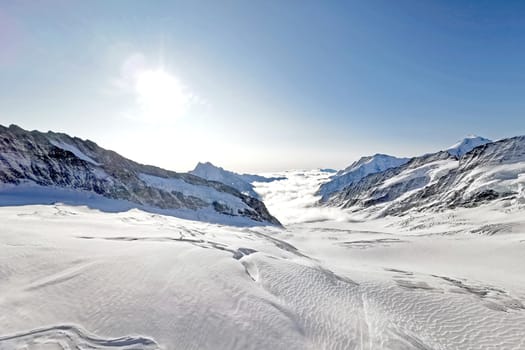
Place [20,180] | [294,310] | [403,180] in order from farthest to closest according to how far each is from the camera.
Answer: [403,180] < [20,180] < [294,310]

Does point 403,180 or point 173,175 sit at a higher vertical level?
point 403,180

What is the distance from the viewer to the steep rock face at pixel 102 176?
52.1 metres

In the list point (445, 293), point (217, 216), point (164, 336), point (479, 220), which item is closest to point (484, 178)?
point (479, 220)

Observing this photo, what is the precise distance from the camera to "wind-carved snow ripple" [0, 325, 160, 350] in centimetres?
666

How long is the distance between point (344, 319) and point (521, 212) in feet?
238

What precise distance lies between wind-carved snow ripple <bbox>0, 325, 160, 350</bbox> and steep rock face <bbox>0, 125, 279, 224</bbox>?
55.0 m

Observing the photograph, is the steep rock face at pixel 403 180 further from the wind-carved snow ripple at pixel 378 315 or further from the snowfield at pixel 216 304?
the wind-carved snow ripple at pixel 378 315

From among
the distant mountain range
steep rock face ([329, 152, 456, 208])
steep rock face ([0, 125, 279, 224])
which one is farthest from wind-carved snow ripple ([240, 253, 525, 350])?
steep rock face ([329, 152, 456, 208])

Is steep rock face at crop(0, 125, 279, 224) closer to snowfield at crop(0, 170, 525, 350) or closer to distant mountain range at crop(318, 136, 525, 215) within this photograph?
snowfield at crop(0, 170, 525, 350)

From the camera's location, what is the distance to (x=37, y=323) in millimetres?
7477

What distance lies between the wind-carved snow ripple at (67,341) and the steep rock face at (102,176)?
55013 mm

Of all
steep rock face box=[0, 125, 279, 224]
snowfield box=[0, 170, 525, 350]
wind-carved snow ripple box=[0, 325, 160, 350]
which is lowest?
wind-carved snow ripple box=[0, 325, 160, 350]

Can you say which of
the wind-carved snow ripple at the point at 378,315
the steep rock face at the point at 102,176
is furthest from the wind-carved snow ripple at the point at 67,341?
the steep rock face at the point at 102,176

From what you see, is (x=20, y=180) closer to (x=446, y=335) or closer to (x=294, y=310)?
(x=294, y=310)
